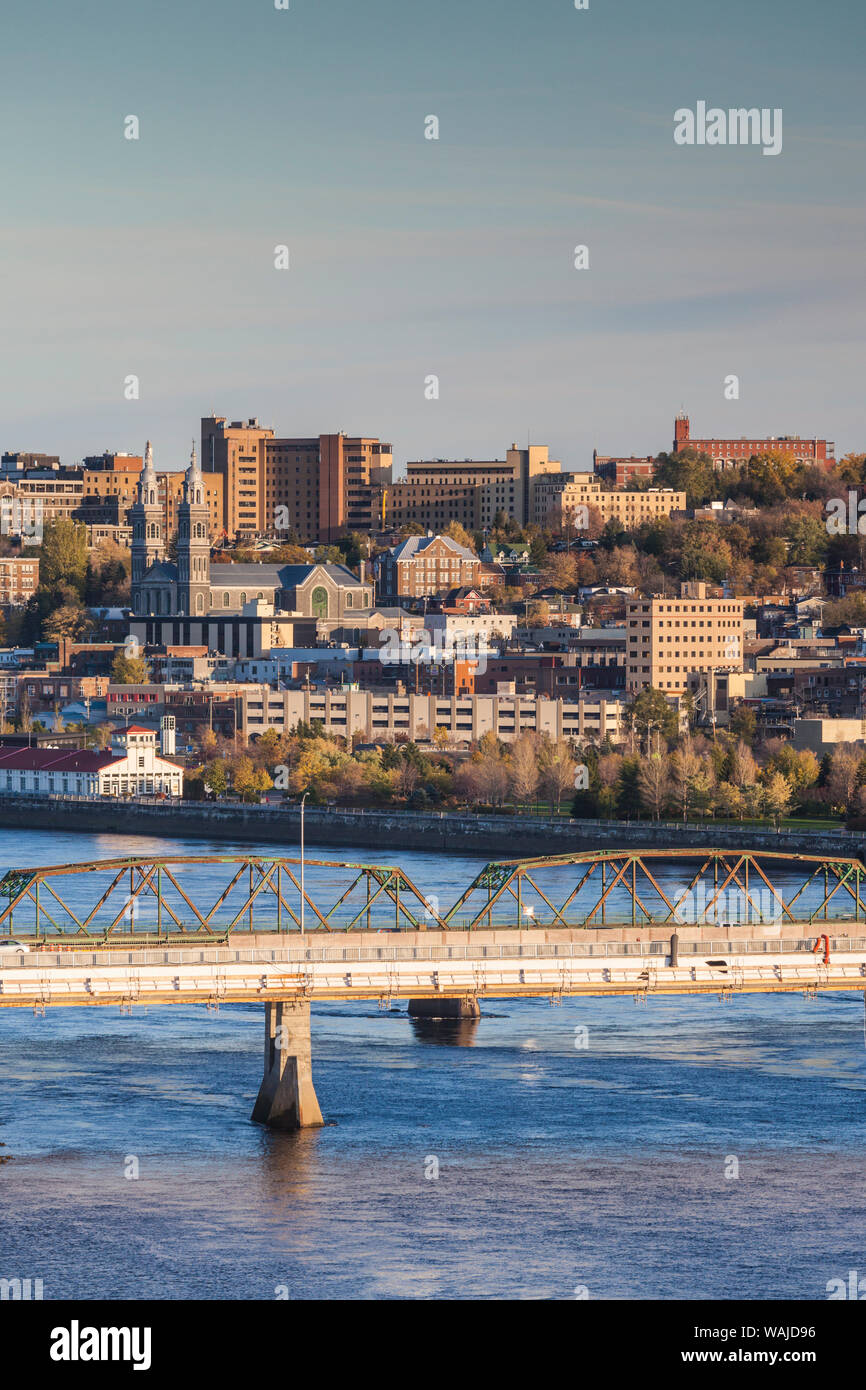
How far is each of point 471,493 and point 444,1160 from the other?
426 ft

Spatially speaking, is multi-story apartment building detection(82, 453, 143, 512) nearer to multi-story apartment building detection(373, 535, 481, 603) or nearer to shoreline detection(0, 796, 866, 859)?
multi-story apartment building detection(373, 535, 481, 603)

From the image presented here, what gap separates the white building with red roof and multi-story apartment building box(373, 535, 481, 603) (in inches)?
1776

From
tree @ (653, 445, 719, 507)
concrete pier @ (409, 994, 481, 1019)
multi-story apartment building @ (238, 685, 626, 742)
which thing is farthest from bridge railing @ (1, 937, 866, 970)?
tree @ (653, 445, 719, 507)

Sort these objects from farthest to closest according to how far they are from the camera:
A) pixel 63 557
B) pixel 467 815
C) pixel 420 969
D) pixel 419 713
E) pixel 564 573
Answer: pixel 63 557 → pixel 564 573 → pixel 419 713 → pixel 467 815 → pixel 420 969

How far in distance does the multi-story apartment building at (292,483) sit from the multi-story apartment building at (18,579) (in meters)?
14.6

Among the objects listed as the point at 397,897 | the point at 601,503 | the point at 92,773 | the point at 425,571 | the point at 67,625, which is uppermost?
the point at 601,503

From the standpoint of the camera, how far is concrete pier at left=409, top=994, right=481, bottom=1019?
39.1 metres

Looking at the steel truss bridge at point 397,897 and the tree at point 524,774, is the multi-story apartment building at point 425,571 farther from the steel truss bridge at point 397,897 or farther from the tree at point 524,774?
the steel truss bridge at point 397,897

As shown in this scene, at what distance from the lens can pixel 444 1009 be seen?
39312mm

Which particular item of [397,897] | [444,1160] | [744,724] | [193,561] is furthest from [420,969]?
[193,561]

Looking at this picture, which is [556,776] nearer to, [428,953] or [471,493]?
[428,953]
